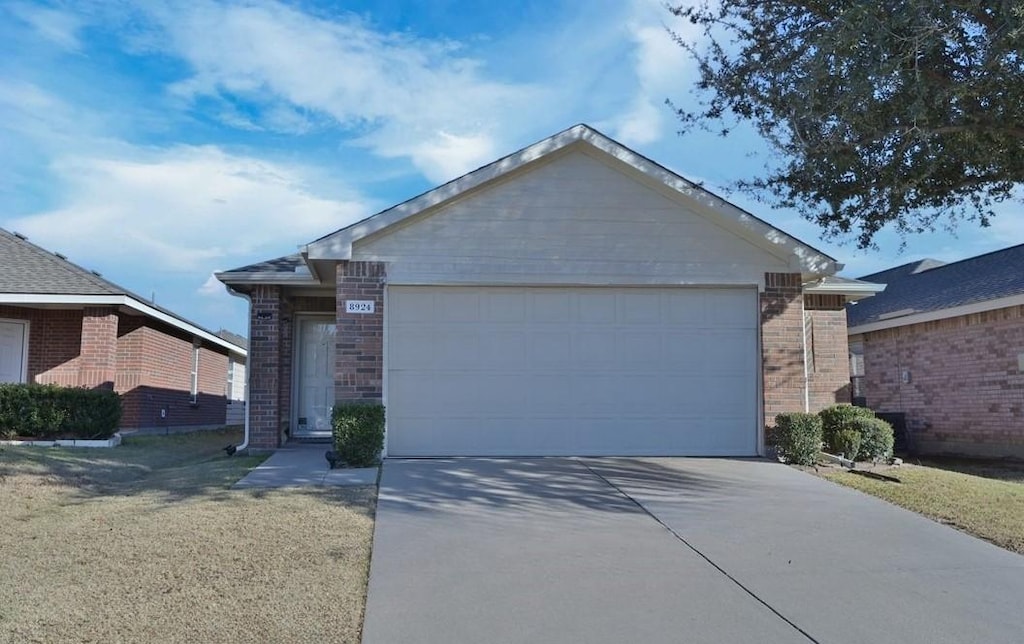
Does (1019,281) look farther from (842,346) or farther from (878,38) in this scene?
(878,38)

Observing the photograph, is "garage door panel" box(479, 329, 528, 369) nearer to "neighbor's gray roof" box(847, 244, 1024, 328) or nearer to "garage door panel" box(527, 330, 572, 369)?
"garage door panel" box(527, 330, 572, 369)

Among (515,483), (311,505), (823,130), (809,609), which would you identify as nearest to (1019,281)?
(823,130)

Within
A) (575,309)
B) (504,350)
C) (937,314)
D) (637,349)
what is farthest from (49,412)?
(937,314)

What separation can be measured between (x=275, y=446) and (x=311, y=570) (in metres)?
7.46

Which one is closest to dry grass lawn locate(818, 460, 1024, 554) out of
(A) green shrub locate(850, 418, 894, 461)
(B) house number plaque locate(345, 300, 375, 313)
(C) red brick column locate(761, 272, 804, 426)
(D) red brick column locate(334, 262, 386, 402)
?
(A) green shrub locate(850, 418, 894, 461)

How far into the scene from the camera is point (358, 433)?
10.0 meters

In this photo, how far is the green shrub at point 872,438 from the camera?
1111 centimetres

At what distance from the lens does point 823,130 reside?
926 centimetres

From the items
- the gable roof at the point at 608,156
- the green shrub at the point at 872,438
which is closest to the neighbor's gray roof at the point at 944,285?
the green shrub at the point at 872,438

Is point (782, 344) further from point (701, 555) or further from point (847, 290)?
point (701, 555)

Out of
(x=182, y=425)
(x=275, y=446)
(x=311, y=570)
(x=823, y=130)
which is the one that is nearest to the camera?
(x=311, y=570)

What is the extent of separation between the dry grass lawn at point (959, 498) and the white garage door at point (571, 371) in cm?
183

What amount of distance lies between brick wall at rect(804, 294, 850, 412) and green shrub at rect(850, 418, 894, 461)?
237 centimetres

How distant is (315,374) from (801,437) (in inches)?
328
